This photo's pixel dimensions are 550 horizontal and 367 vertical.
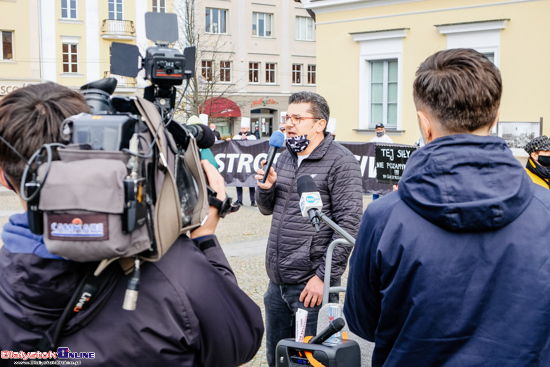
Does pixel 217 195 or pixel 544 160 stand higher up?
pixel 217 195

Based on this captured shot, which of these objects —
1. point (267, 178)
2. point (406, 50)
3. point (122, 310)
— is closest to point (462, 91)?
point (122, 310)

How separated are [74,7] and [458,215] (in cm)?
3994

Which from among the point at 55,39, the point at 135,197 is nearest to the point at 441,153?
the point at 135,197

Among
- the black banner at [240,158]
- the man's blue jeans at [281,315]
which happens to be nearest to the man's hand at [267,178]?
the man's blue jeans at [281,315]

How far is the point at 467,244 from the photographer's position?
5.78 feet

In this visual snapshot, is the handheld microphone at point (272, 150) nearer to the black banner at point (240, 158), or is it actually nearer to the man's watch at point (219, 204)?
the man's watch at point (219, 204)

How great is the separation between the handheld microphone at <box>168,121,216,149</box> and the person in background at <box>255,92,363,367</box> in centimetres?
159

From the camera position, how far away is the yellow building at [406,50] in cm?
1428

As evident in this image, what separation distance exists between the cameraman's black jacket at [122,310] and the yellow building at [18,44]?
36.1 meters

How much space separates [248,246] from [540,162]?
5.05 metres

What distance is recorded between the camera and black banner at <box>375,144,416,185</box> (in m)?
11.6

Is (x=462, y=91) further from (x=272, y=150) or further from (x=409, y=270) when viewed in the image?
(x=272, y=150)

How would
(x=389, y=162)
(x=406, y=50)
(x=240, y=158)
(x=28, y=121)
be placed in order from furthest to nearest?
(x=406, y=50) < (x=240, y=158) < (x=389, y=162) < (x=28, y=121)

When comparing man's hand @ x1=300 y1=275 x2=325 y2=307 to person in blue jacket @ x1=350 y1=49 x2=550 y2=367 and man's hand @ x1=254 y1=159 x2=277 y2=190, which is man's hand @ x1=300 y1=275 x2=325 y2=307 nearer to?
man's hand @ x1=254 y1=159 x2=277 y2=190
